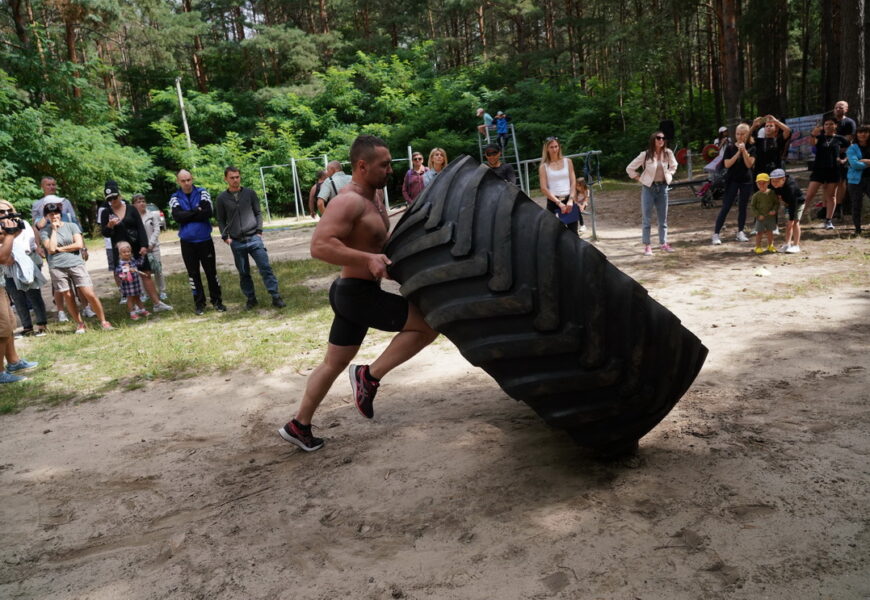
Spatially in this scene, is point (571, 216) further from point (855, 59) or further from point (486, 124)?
point (486, 124)

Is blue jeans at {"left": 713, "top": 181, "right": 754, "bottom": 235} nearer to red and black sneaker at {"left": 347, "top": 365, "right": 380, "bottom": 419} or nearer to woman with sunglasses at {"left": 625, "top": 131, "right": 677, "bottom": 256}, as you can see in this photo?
woman with sunglasses at {"left": 625, "top": 131, "right": 677, "bottom": 256}

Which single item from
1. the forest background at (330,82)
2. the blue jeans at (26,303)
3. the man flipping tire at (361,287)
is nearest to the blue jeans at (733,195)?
the man flipping tire at (361,287)

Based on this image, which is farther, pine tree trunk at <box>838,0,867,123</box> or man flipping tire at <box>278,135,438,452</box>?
pine tree trunk at <box>838,0,867,123</box>

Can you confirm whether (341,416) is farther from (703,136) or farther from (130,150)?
(703,136)

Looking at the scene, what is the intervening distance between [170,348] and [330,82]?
2770 centimetres

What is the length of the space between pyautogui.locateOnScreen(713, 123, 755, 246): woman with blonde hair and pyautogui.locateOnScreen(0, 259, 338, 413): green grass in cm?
644

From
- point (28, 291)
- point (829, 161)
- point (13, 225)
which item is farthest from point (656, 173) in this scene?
point (28, 291)

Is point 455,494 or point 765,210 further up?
point 765,210

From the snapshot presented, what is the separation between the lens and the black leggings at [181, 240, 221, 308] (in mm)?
8266

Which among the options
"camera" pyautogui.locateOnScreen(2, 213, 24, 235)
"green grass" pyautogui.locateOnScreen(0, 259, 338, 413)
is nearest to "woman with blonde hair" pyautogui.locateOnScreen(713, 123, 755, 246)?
"green grass" pyautogui.locateOnScreen(0, 259, 338, 413)

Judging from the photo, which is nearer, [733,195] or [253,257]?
[253,257]

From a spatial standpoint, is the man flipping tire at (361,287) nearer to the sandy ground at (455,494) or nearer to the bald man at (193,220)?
the sandy ground at (455,494)

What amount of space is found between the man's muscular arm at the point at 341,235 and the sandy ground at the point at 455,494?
118 cm

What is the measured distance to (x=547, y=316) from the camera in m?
2.47
